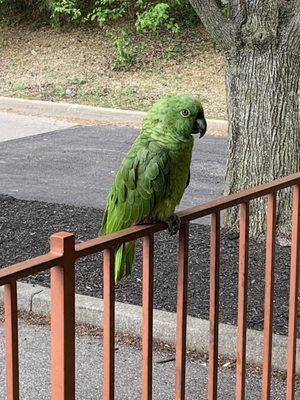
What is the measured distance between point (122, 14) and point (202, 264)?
13.6 metres

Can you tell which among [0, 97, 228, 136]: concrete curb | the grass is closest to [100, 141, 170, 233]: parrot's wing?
[0, 97, 228, 136]: concrete curb

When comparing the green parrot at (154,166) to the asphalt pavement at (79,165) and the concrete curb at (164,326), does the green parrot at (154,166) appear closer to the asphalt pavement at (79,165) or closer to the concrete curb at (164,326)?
the concrete curb at (164,326)

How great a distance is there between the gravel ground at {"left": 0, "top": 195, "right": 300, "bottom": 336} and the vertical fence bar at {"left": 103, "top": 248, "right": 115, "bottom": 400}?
94.3 inches

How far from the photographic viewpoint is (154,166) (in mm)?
2586

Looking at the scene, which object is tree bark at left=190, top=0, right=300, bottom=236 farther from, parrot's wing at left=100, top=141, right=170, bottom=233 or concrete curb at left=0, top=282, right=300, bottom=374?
parrot's wing at left=100, top=141, right=170, bottom=233

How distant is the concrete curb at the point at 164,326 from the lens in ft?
13.4

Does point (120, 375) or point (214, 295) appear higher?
point (214, 295)

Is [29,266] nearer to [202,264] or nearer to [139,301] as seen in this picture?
[139,301]

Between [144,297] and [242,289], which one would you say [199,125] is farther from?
[144,297]

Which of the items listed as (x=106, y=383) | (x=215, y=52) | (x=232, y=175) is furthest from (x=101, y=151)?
(x=106, y=383)

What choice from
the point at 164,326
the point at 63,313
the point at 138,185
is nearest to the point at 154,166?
the point at 138,185

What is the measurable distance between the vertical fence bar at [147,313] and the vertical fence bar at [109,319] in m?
0.13

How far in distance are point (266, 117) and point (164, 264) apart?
4.34ft

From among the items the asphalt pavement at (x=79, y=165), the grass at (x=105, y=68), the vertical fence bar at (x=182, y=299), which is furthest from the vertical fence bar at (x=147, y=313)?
the grass at (x=105, y=68)
